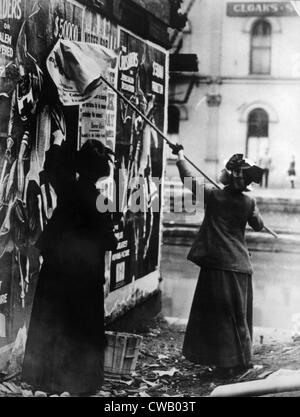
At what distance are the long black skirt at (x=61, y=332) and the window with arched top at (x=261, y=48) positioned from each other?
2233mm

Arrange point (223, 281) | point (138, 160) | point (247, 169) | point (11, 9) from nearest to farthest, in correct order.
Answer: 1. point (11, 9)
2. point (247, 169)
3. point (223, 281)
4. point (138, 160)

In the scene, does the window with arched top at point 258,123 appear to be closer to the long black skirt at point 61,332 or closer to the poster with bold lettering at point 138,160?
the poster with bold lettering at point 138,160

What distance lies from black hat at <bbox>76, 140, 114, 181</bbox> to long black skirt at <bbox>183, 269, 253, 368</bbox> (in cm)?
120

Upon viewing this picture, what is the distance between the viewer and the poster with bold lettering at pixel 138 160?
5445 mm

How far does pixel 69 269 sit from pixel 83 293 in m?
0.19

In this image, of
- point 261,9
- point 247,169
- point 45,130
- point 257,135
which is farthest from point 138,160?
point 261,9

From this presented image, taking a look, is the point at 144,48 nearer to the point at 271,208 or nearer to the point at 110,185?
the point at 110,185

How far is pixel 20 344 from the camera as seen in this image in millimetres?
4500

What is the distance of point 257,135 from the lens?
208 inches

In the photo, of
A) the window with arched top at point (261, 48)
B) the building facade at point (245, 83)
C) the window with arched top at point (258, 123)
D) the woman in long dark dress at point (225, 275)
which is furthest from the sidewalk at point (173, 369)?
the window with arched top at point (261, 48)

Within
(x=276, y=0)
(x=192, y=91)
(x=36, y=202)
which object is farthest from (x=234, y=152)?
(x=36, y=202)

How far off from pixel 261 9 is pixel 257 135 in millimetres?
981

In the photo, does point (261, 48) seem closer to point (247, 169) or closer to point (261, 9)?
point (261, 9)
